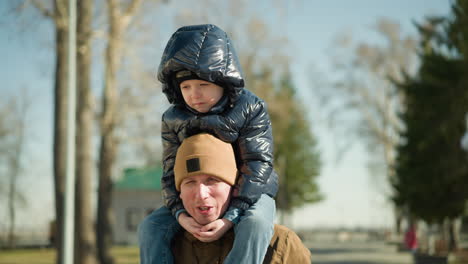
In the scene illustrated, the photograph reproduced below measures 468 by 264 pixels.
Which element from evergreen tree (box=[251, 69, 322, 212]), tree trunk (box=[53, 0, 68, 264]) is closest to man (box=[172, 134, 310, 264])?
tree trunk (box=[53, 0, 68, 264])

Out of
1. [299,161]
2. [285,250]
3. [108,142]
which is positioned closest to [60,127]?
[108,142]

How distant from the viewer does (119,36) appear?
60.6 feet

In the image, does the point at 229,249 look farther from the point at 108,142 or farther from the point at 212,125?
the point at 108,142

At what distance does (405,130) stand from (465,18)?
33.6 ft

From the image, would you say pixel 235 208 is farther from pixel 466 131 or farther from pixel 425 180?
pixel 425 180

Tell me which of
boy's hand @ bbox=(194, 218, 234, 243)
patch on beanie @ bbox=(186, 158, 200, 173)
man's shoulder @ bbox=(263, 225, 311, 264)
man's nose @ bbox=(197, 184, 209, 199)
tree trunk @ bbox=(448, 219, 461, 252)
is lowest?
tree trunk @ bbox=(448, 219, 461, 252)

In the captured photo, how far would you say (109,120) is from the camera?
19500 mm

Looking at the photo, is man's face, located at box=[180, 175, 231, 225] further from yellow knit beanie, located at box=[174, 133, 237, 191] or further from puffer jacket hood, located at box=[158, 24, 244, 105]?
puffer jacket hood, located at box=[158, 24, 244, 105]

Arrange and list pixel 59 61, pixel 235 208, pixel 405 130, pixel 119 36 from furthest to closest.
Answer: pixel 405 130 < pixel 119 36 < pixel 59 61 < pixel 235 208

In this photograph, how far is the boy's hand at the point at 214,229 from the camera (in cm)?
276

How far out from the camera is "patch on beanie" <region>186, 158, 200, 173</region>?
110 inches

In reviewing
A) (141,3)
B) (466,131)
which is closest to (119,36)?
(141,3)

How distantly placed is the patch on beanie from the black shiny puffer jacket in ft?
0.60

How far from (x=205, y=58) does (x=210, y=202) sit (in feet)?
2.35
